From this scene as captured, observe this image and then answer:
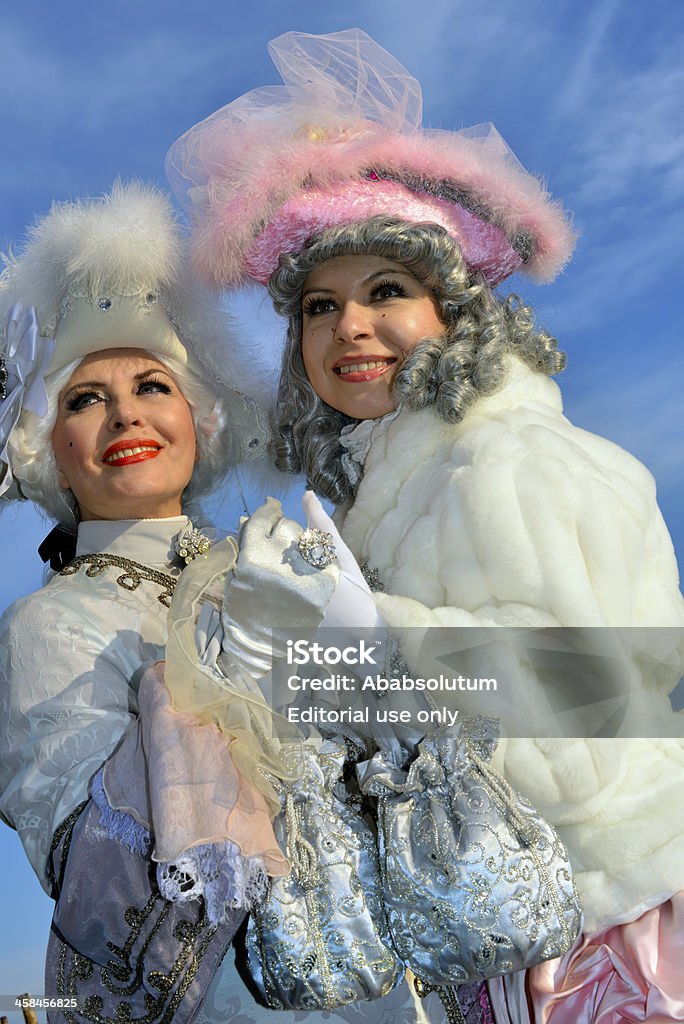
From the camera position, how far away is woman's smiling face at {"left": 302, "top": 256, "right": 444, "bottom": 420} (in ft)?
10.4

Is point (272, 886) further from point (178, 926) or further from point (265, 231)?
point (265, 231)

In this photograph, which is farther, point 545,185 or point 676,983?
point 545,185

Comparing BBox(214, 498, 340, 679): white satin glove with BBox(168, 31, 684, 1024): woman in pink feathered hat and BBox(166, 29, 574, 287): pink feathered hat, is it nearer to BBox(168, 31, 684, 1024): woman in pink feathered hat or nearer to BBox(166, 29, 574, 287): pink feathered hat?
BBox(168, 31, 684, 1024): woman in pink feathered hat

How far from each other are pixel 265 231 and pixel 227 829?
1845 mm

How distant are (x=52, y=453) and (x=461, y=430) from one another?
4.74 feet

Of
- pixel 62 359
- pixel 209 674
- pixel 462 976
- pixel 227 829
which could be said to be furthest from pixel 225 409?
pixel 462 976

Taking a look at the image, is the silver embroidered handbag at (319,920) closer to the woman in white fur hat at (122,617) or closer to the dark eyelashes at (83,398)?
the woman in white fur hat at (122,617)

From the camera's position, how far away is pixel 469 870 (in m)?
2.33

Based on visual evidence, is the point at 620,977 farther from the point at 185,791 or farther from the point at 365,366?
the point at 365,366

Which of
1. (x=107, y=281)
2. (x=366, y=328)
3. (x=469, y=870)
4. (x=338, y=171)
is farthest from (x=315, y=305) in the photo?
(x=469, y=870)

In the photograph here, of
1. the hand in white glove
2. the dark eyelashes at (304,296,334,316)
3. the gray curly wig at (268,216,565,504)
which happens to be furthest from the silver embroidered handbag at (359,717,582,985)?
the dark eyelashes at (304,296,334,316)

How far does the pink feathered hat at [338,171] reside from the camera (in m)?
3.17

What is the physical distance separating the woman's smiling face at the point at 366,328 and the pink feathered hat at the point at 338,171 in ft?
0.53

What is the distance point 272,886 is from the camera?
2412mm
